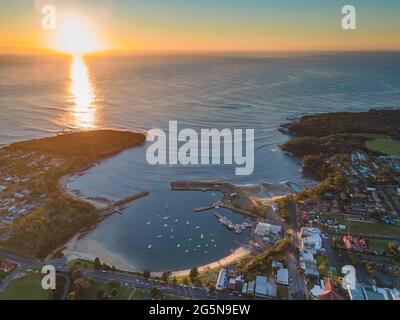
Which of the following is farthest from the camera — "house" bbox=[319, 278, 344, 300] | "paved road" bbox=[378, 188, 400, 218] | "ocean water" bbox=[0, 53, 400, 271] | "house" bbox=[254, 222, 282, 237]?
"paved road" bbox=[378, 188, 400, 218]

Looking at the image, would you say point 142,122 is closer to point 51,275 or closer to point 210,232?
point 210,232

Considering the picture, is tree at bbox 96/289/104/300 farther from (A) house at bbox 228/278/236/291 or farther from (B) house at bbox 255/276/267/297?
(B) house at bbox 255/276/267/297

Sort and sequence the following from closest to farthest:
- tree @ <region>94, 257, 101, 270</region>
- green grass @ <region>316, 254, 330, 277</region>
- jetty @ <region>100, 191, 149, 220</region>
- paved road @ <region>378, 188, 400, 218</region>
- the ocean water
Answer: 1. green grass @ <region>316, 254, 330, 277</region>
2. tree @ <region>94, 257, 101, 270</region>
3. the ocean water
4. paved road @ <region>378, 188, 400, 218</region>
5. jetty @ <region>100, 191, 149, 220</region>

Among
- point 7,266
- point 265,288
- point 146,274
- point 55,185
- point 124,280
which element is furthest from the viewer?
point 55,185

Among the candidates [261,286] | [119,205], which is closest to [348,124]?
[119,205]

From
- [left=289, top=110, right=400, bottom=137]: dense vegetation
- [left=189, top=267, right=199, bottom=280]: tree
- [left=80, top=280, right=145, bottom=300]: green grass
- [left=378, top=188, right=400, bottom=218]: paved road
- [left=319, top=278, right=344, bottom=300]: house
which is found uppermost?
[left=289, top=110, right=400, bottom=137]: dense vegetation

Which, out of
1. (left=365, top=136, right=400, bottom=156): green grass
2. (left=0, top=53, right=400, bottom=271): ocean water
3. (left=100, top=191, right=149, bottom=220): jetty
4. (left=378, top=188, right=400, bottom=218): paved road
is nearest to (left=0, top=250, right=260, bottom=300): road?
(left=0, top=53, right=400, bottom=271): ocean water

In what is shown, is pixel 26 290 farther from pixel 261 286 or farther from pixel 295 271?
pixel 295 271

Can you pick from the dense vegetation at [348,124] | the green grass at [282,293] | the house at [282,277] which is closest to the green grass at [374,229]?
the house at [282,277]
